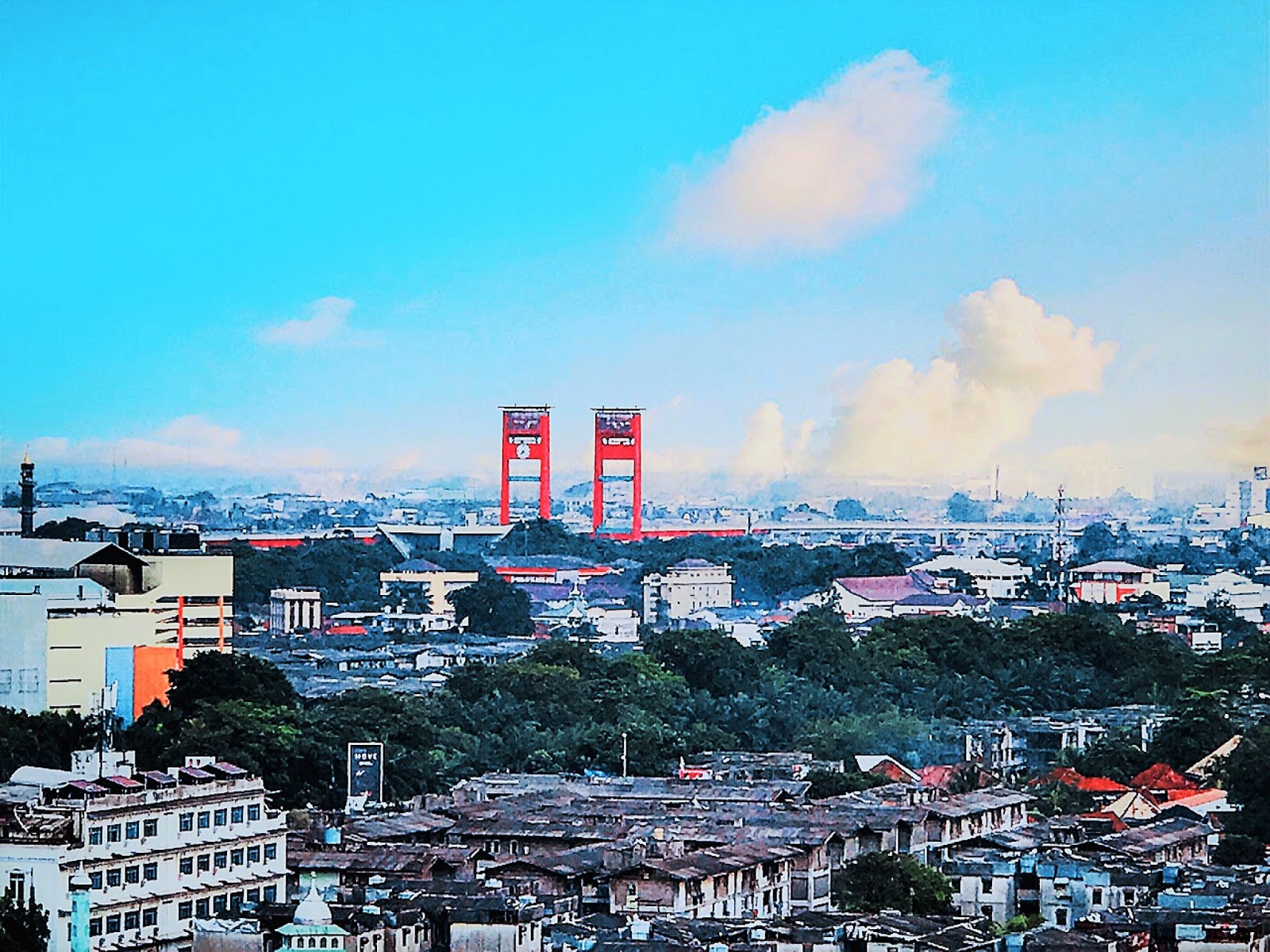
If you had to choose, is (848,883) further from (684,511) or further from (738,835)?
(684,511)

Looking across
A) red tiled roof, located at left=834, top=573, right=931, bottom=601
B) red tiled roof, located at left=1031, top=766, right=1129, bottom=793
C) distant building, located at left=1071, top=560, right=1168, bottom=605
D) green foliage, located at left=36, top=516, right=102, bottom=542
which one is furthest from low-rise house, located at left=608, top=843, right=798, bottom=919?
distant building, located at left=1071, top=560, right=1168, bottom=605

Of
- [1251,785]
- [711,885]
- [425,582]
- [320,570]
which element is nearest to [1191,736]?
[1251,785]

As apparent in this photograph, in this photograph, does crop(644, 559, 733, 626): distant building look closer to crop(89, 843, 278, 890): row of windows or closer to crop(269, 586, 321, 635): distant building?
crop(269, 586, 321, 635): distant building

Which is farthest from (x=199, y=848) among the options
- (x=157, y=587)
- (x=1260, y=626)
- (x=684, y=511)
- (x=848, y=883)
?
(x=684, y=511)

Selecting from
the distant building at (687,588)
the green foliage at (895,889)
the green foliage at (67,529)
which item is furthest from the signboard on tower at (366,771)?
the distant building at (687,588)

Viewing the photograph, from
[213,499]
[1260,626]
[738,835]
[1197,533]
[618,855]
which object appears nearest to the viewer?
[618,855]

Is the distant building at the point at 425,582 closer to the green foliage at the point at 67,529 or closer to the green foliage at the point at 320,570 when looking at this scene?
the green foliage at the point at 320,570
